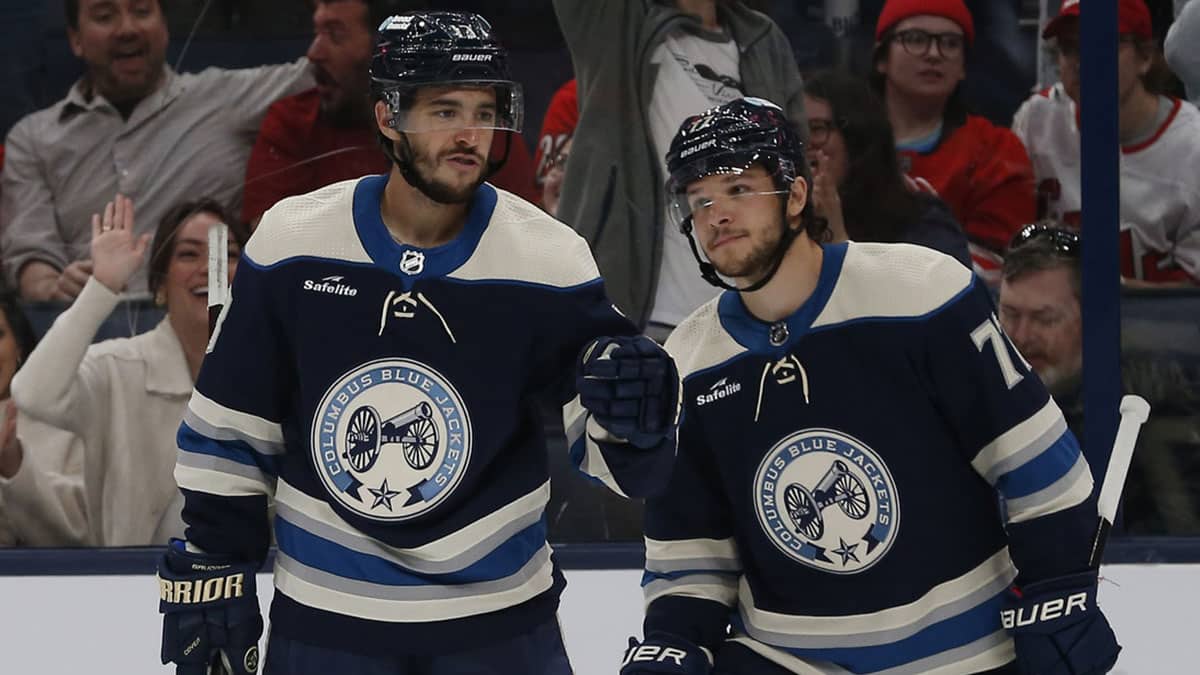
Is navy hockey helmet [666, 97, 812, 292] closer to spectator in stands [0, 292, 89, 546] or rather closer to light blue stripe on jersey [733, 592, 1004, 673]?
light blue stripe on jersey [733, 592, 1004, 673]

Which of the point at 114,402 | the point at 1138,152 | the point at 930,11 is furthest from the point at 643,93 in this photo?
the point at 114,402

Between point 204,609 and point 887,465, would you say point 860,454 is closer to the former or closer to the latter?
point 887,465

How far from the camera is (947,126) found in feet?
9.87

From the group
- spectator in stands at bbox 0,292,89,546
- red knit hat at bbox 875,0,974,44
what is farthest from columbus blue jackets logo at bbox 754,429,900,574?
spectator in stands at bbox 0,292,89,546

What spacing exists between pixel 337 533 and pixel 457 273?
0.29m

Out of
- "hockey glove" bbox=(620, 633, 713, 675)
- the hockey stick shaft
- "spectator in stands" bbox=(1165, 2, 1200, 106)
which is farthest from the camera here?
"spectator in stands" bbox=(1165, 2, 1200, 106)

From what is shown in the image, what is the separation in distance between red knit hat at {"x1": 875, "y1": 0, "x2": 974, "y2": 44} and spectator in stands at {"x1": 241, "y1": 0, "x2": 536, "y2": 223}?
0.84 metres

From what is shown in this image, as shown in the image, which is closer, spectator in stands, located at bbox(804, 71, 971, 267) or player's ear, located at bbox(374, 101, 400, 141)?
player's ear, located at bbox(374, 101, 400, 141)

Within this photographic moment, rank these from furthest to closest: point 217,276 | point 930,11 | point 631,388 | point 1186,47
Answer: point 930,11 → point 1186,47 → point 217,276 → point 631,388

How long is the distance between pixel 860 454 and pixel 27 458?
1872mm

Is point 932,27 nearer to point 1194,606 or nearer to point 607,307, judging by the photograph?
point 1194,606

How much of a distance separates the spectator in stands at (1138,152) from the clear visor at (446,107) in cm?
147

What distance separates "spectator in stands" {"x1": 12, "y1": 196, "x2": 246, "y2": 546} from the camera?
3049 millimetres

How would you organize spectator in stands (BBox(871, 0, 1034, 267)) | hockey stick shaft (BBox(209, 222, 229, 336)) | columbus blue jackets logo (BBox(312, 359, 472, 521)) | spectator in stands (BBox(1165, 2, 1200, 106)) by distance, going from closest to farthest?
columbus blue jackets logo (BBox(312, 359, 472, 521)), hockey stick shaft (BBox(209, 222, 229, 336)), spectator in stands (BBox(1165, 2, 1200, 106)), spectator in stands (BBox(871, 0, 1034, 267))
